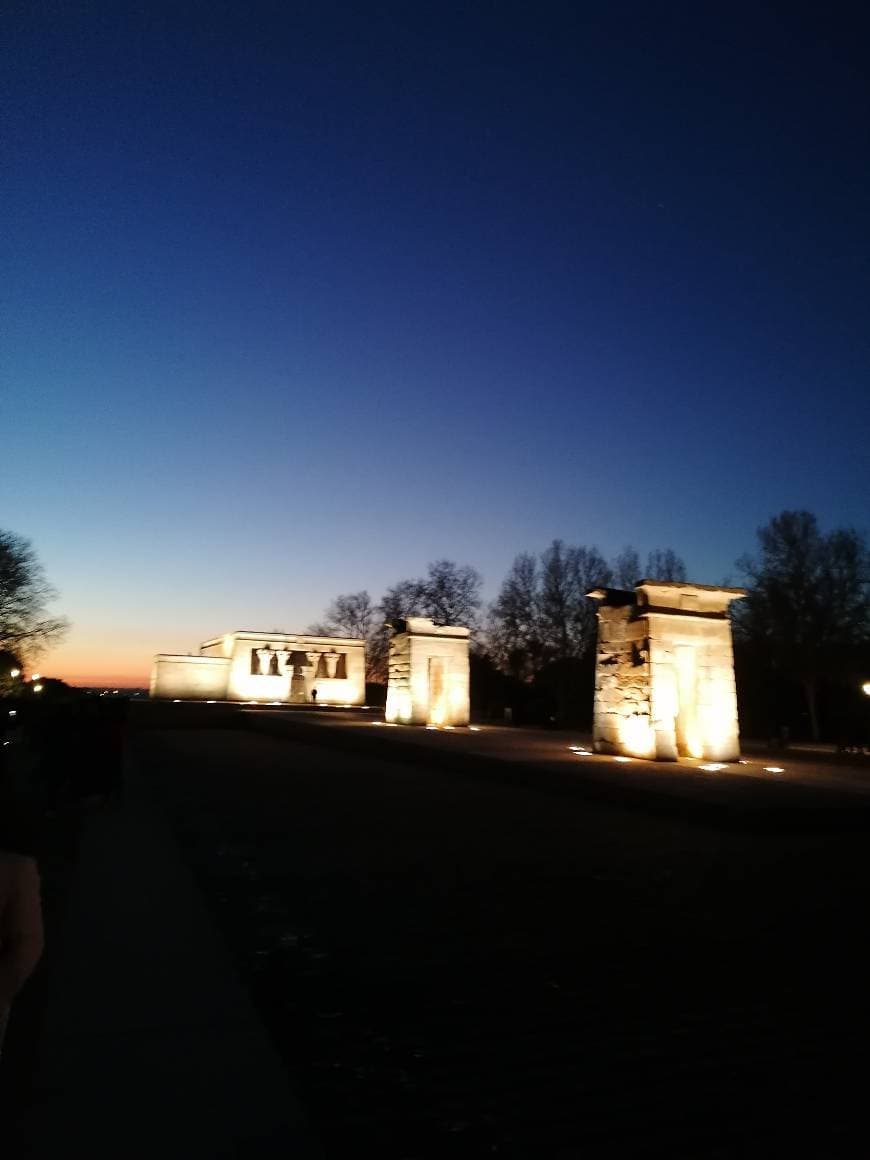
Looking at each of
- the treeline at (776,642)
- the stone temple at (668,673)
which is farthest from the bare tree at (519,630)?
the stone temple at (668,673)

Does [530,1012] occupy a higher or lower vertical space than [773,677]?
lower

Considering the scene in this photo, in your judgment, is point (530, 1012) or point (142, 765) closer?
point (530, 1012)

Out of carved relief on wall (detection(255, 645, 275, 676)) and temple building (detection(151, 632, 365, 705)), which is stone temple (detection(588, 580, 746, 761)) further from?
carved relief on wall (detection(255, 645, 275, 676))

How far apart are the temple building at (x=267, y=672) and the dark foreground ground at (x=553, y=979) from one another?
102 feet

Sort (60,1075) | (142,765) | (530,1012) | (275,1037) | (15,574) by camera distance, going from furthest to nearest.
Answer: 1. (15,574)
2. (142,765)
3. (530,1012)
4. (275,1037)
5. (60,1075)

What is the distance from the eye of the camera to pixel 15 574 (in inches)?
1485

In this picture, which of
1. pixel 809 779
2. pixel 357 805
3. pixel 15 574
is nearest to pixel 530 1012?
pixel 357 805

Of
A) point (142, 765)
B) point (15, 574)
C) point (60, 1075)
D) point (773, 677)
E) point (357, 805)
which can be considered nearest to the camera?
point (60, 1075)

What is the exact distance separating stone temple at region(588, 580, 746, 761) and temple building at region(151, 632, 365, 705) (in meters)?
26.0

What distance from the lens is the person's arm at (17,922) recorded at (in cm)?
202

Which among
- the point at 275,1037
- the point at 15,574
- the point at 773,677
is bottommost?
the point at 275,1037

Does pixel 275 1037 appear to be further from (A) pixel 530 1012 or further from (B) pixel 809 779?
(B) pixel 809 779

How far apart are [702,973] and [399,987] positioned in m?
1.78

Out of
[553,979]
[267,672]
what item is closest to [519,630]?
[267,672]
